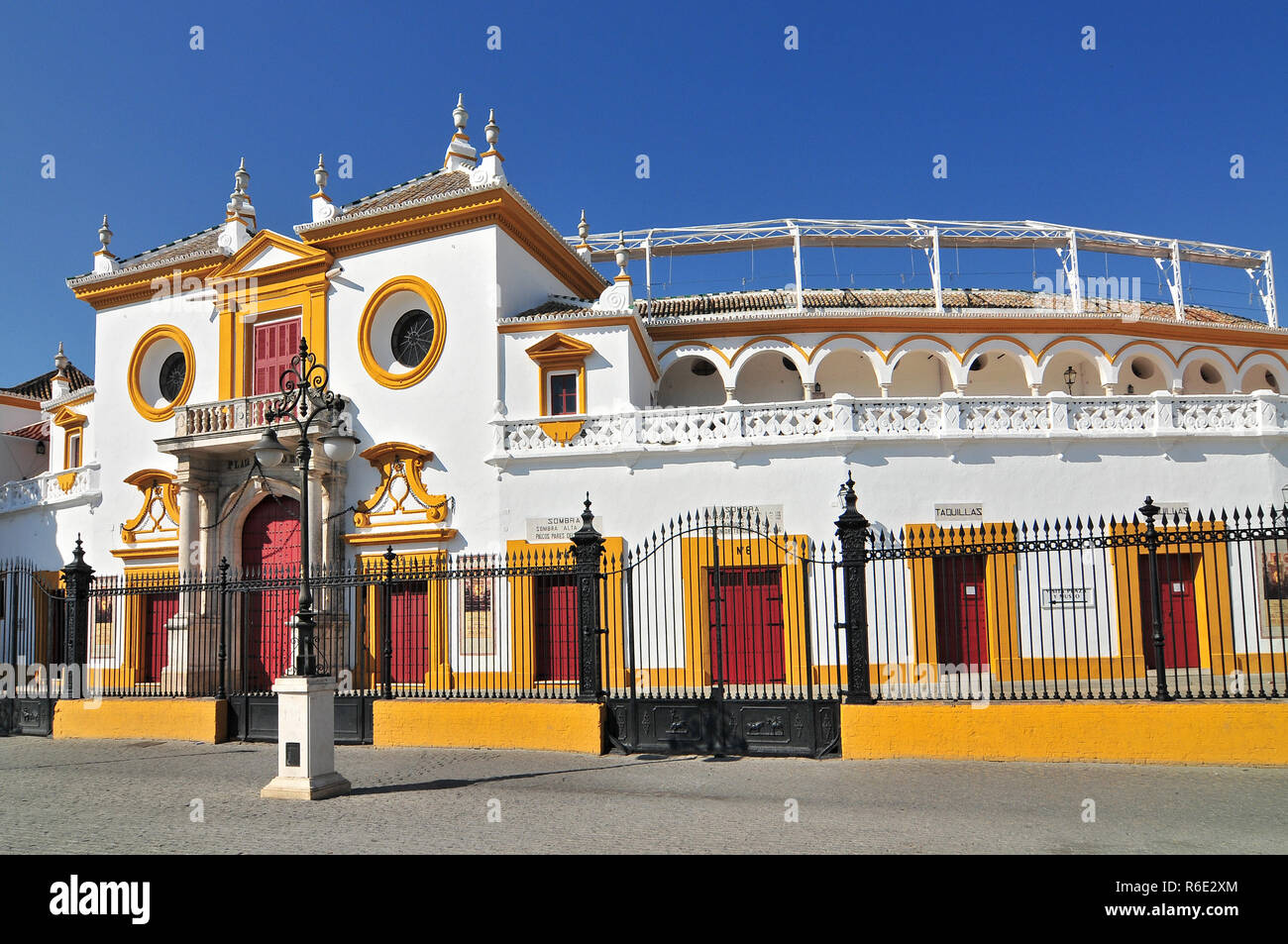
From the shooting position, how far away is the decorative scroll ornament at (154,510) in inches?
806

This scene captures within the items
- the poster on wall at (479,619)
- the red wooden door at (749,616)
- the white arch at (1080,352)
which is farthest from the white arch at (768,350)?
the poster on wall at (479,619)

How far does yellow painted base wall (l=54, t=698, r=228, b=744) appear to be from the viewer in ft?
44.8

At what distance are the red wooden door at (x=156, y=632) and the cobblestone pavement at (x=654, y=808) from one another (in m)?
8.96

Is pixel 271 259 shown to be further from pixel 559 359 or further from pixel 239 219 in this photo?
pixel 559 359

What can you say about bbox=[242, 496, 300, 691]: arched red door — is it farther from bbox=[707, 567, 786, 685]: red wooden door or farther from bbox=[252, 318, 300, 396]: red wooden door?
bbox=[707, 567, 786, 685]: red wooden door

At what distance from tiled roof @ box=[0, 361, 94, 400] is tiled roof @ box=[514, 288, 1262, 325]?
64.2ft

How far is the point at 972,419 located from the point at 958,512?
163 cm

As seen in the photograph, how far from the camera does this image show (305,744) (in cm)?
930

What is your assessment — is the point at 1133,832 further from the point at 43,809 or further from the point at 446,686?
the point at 446,686

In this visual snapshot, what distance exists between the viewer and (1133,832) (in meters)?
7.23

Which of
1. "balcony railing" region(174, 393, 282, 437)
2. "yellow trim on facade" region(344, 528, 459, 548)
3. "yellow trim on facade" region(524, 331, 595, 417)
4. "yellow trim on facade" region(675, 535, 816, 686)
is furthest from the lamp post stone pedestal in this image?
"balcony railing" region(174, 393, 282, 437)

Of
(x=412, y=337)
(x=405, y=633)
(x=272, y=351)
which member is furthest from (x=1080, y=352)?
(x=272, y=351)

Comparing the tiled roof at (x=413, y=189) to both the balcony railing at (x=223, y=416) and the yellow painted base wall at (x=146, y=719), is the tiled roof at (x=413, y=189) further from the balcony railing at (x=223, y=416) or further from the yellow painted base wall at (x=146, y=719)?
the yellow painted base wall at (x=146, y=719)
